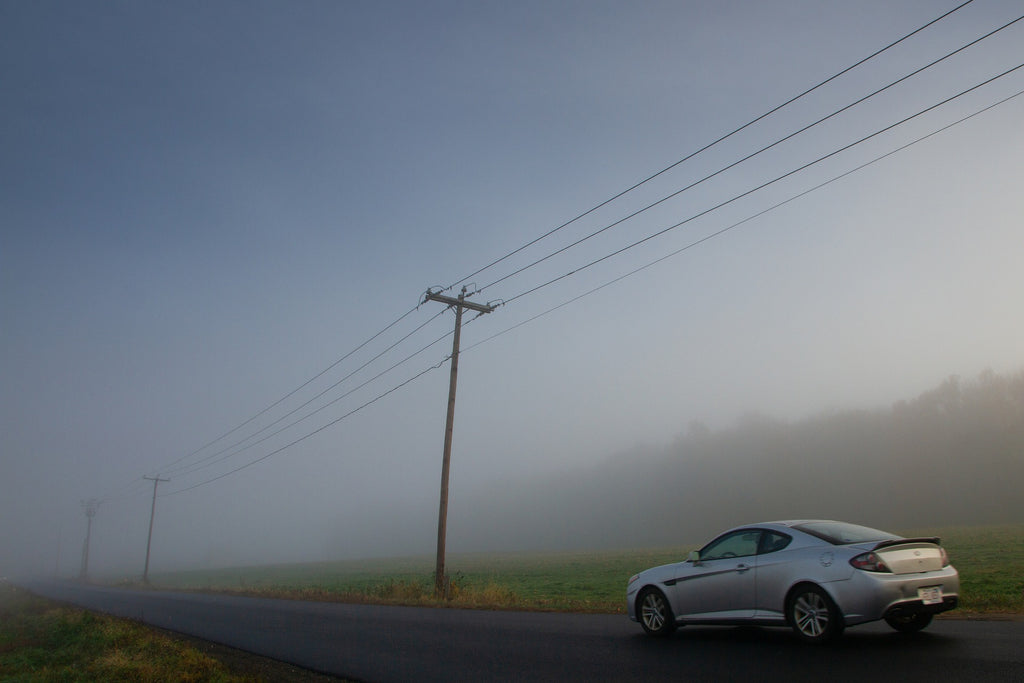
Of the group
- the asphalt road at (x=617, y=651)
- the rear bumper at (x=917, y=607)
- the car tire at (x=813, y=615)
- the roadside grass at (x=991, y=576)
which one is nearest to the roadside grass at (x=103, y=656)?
the asphalt road at (x=617, y=651)

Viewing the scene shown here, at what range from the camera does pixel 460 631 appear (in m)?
12.3

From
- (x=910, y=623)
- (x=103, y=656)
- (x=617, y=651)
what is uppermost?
(x=910, y=623)

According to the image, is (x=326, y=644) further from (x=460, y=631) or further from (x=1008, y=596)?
(x=1008, y=596)

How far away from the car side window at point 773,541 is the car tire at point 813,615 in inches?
24.4

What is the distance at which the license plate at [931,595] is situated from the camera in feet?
25.3

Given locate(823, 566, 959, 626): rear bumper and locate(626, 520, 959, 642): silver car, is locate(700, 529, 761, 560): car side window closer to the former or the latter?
locate(626, 520, 959, 642): silver car

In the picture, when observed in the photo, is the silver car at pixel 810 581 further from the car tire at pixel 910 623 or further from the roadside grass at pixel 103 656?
the roadside grass at pixel 103 656

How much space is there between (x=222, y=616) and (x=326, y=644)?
9.50 m

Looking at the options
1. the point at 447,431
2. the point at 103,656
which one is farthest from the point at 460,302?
the point at 103,656

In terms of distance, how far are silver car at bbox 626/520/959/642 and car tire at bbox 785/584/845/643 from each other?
0.4 inches

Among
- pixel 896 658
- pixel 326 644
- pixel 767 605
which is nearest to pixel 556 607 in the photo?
pixel 326 644

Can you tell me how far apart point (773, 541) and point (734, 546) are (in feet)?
2.18

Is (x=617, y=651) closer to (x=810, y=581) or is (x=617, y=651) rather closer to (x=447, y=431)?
(x=810, y=581)

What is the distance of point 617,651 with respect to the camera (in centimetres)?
890
